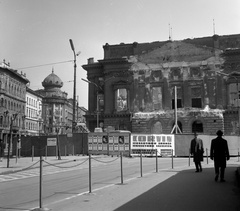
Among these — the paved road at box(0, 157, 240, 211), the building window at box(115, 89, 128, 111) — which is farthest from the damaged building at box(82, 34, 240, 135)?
the paved road at box(0, 157, 240, 211)

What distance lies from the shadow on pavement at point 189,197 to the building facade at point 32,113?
3114 inches

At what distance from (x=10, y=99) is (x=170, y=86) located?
40.8m

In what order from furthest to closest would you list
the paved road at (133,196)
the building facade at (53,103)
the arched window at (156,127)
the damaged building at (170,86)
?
the building facade at (53,103)
the arched window at (156,127)
the damaged building at (170,86)
the paved road at (133,196)

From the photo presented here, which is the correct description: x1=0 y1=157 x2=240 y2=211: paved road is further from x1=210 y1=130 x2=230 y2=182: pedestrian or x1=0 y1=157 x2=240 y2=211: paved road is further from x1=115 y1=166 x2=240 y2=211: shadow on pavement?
x1=210 y1=130 x2=230 y2=182: pedestrian

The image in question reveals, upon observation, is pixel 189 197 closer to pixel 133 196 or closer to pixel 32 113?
pixel 133 196

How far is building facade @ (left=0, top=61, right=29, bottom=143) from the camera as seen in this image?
69.7m

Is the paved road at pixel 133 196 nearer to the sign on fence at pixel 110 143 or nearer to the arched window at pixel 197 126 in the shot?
the sign on fence at pixel 110 143

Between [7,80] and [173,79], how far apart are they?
3931 cm

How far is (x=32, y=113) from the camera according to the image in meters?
93.8

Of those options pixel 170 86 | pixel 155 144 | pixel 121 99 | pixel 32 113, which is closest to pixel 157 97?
pixel 170 86

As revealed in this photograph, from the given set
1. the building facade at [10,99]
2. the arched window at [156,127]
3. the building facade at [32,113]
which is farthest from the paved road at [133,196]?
the building facade at [32,113]

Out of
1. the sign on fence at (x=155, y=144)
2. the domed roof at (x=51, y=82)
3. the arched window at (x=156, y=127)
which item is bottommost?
the sign on fence at (x=155, y=144)

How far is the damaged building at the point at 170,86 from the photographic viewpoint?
47.0 m

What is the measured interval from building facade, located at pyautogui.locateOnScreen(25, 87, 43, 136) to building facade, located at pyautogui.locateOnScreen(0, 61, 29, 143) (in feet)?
17.4
